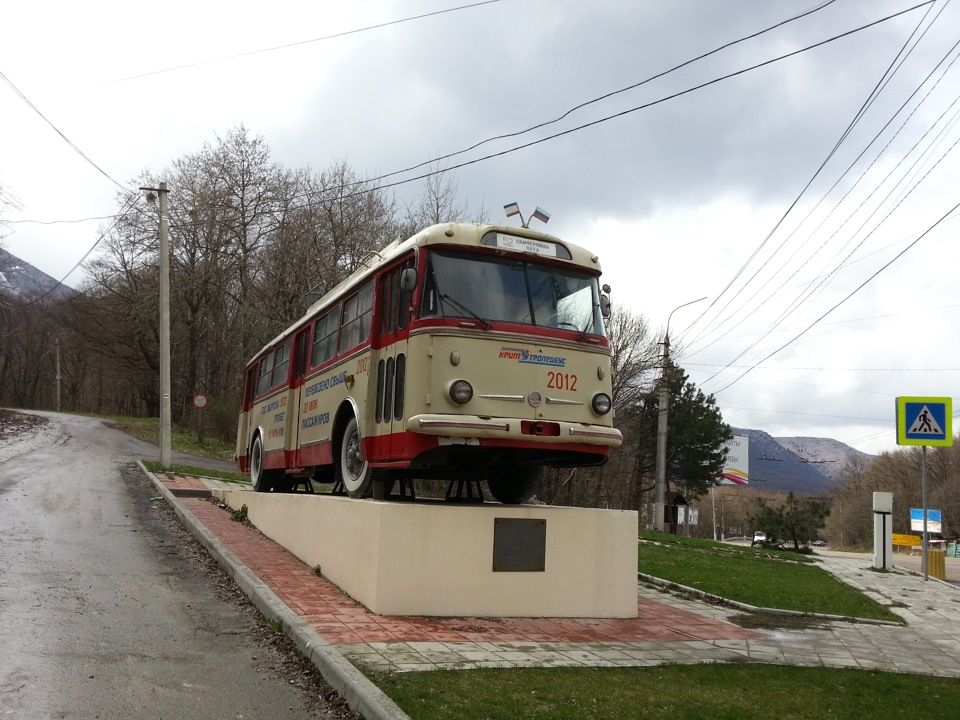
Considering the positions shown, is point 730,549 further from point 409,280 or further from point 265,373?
point 409,280

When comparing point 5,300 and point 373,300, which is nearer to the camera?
point 373,300

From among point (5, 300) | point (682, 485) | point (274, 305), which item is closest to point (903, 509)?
point (682, 485)

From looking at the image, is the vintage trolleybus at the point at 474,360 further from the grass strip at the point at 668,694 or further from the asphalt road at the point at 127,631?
the grass strip at the point at 668,694

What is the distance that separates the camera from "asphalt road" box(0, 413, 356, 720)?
17.2ft

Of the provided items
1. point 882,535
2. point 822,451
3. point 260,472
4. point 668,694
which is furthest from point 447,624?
point 822,451

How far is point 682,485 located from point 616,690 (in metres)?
44.7

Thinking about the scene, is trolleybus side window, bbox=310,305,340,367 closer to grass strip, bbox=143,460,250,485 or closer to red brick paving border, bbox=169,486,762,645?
red brick paving border, bbox=169,486,762,645

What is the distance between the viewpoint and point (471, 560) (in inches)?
330

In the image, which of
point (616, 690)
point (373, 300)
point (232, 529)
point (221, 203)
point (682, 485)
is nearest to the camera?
point (616, 690)

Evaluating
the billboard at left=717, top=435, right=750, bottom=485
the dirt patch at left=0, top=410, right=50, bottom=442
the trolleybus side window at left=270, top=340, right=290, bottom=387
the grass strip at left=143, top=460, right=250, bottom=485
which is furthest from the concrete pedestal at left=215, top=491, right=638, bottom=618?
the billboard at left=717, top=435, right=750, bottom=485

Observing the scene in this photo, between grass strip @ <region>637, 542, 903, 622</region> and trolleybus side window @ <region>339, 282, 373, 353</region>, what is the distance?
19.0 ft

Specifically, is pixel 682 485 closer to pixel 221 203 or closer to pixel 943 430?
Result: pixel 221 203

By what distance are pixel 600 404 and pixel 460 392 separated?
1.61 meters

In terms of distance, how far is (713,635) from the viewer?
832 centimetres
